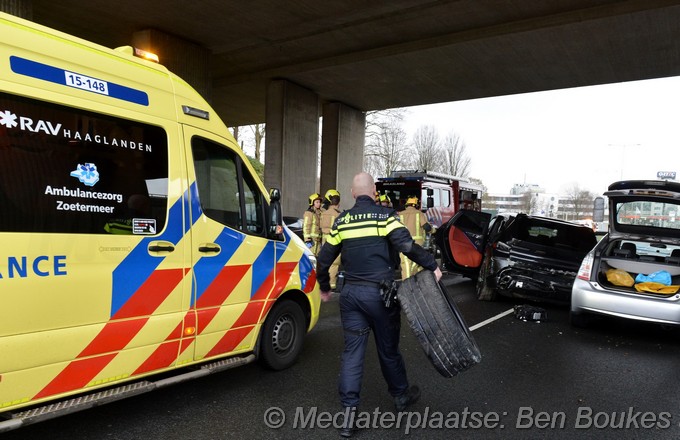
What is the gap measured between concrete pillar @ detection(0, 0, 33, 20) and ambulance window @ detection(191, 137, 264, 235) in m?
9.81

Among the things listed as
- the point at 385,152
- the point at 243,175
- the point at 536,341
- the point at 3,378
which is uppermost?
the point at 385,152

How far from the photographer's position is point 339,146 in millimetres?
23984

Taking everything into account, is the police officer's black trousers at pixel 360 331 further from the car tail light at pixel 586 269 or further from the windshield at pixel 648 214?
the windshield at pixel 648 214

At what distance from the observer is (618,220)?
24.6 ft

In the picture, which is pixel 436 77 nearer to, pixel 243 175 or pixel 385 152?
pixel 243 175

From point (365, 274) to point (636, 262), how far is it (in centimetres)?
530

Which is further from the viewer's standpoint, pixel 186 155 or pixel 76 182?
pixel 186 155

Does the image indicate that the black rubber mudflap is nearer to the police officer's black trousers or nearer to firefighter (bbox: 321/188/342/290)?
the police officer's black trousers

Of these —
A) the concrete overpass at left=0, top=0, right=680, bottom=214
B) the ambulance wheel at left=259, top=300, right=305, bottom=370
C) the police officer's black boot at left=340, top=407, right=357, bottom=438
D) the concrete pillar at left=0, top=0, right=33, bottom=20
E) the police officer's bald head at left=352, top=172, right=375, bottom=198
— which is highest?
the concrete overpass at left=0, top=0, right=680, bottom=214

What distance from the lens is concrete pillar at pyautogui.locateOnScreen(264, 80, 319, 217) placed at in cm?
2027

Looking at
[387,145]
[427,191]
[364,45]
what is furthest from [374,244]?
[387,145]

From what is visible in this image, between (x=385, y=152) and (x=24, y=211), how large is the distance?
1516 inches

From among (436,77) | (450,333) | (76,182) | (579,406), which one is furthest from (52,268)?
(436,77)

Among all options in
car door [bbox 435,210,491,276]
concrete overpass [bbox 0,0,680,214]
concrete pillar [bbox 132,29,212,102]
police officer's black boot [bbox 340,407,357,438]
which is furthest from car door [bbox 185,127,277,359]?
concrete pillar [bbox 132,29,212,102]
